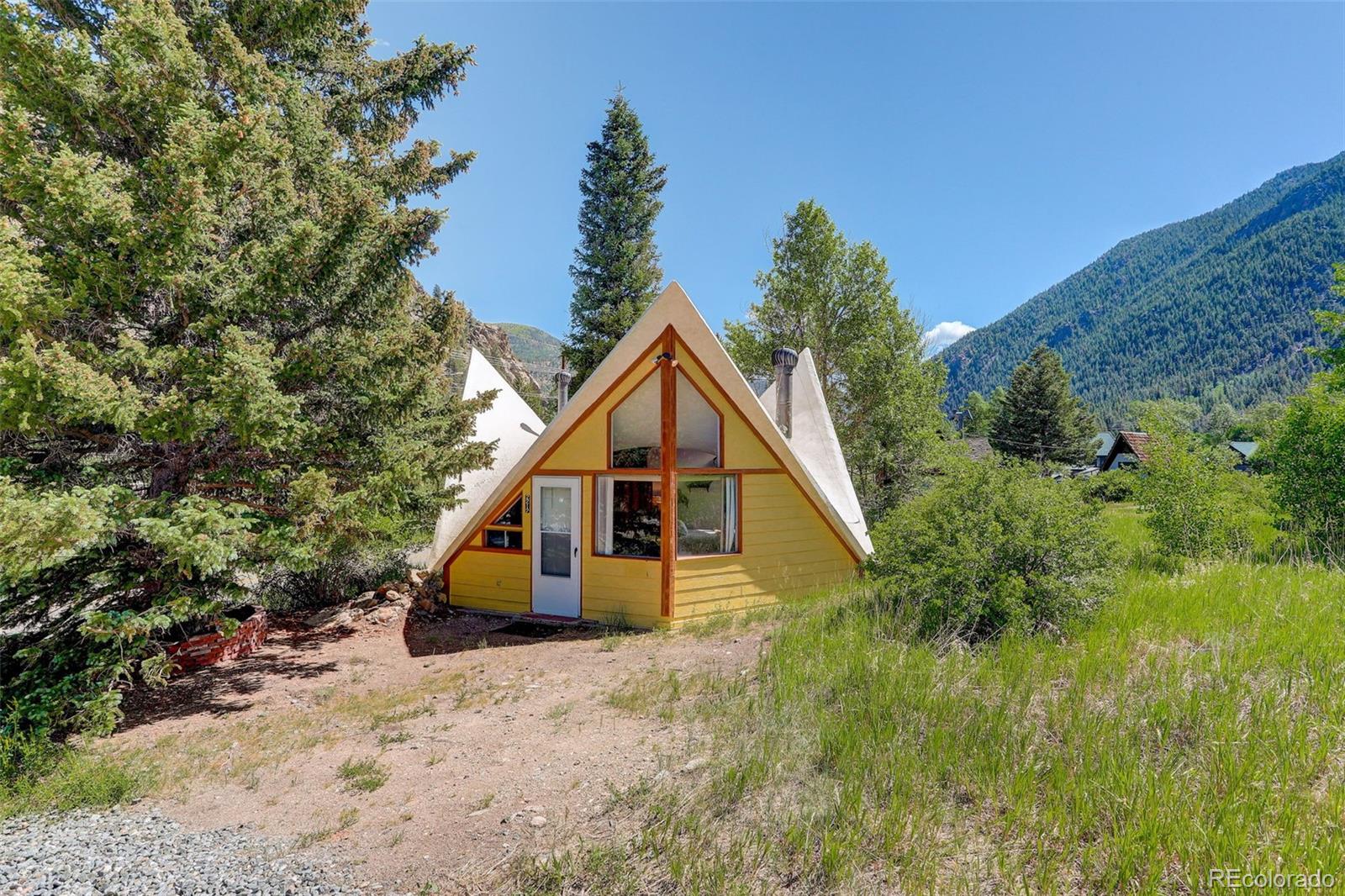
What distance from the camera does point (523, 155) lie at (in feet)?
39.1

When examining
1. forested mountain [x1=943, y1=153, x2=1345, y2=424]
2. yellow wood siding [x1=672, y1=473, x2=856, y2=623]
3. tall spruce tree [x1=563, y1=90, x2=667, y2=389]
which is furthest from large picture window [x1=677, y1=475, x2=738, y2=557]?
forested mountain [x1=943, y1=153, x2=1345, y2=424]

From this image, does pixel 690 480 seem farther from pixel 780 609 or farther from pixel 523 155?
pixel 523 155

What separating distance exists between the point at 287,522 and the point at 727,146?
1309cm

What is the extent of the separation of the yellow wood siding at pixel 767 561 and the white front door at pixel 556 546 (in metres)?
1.73

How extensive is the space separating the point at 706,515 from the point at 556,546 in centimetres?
241

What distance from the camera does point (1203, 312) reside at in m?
138

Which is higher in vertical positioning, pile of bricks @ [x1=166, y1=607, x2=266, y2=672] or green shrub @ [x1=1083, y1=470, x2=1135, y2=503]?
green shrub @ [x1=1083, y1=470, x2=1135, y2=503]

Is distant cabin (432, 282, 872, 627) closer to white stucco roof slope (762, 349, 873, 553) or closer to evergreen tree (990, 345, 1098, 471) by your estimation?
white stucco roof slope (762, 349, 873, 553)

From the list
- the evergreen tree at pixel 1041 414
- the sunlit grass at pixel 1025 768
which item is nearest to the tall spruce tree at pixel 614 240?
the sunlit grass at pixel 1025 768

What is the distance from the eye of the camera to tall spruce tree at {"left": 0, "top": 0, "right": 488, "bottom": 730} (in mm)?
4734

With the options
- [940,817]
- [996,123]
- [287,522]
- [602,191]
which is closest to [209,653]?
[287,522]

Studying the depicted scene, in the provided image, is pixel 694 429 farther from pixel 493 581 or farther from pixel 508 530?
pixel 493 581

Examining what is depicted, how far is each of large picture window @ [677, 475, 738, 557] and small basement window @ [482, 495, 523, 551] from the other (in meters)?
2.73

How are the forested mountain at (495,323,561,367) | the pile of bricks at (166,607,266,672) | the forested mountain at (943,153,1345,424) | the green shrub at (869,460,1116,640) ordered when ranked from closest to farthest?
the green shrub at (869,460,1116,640), the pile of bricks at (166,607,266,672), the forested mountain at (495,323,561,367), the forested mountain at (943,153,1345,424)
